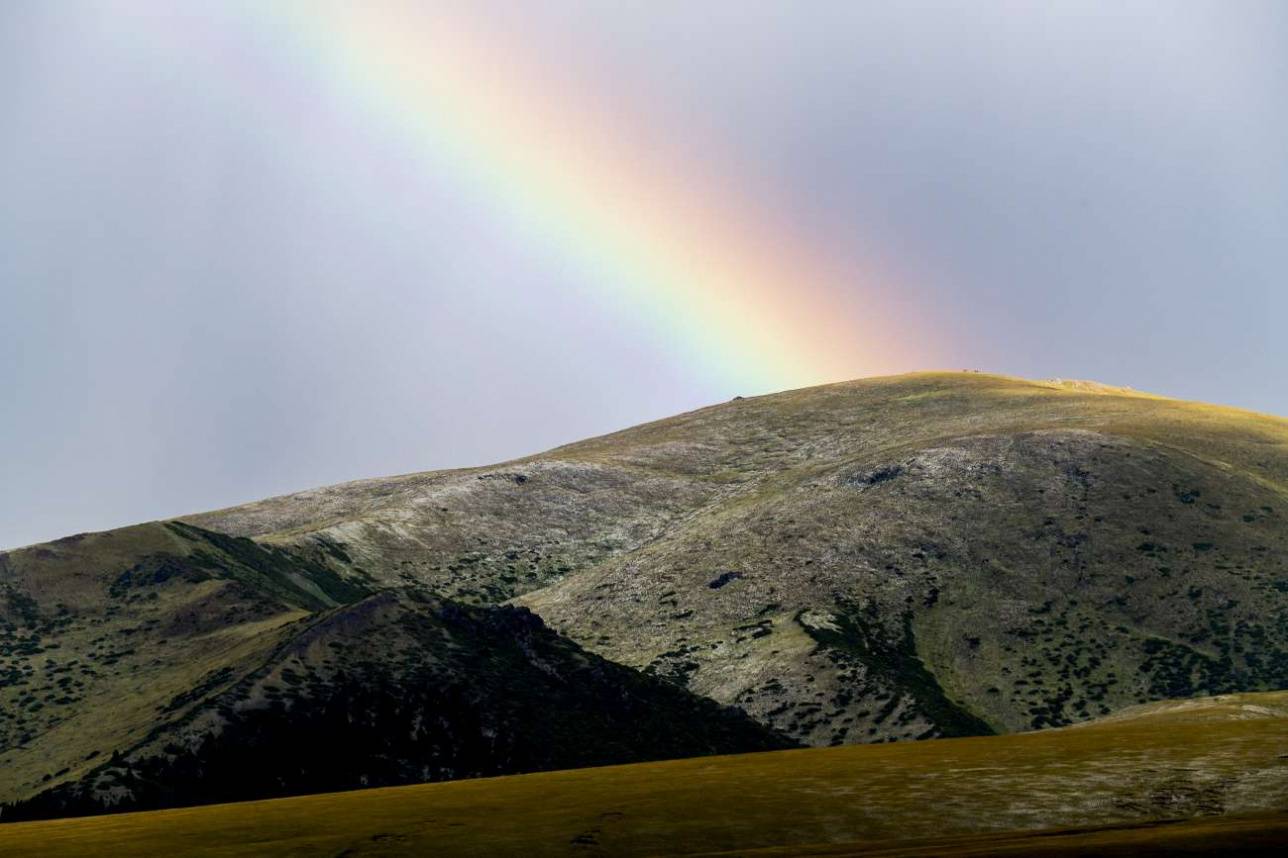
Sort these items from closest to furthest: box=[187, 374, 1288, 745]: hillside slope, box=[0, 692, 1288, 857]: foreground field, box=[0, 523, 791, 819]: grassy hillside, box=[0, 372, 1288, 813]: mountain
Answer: box=[0, 692, 1288, 857]: foreground field → box=[0, 523, 791, 819]: grassy hillside → box=[0, 372, 1288, 813]: mountain → box=[187, 374, 1288, 745]: hillside slope

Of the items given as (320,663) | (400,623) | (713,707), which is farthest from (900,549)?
(320,663)

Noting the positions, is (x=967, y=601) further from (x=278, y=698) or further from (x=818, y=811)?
(x=818, y=811)

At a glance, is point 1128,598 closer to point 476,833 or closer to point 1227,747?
point 1227,747

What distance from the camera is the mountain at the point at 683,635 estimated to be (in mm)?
107125

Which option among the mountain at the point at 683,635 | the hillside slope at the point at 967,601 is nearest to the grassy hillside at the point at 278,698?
the mountain at the point at 683,635

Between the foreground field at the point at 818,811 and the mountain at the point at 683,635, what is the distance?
2772cm

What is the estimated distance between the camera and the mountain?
107125 millimetres

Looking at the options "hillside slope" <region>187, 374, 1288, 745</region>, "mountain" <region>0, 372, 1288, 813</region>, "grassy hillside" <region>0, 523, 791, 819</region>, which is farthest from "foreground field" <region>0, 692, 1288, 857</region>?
"hillside slope" <region>187, 374, 1288, 745</region>

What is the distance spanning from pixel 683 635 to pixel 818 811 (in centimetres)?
10778

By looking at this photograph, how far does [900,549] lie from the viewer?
182 metres

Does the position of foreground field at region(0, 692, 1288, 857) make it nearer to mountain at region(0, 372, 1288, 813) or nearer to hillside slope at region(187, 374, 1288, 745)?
mountain at region(0, 372, 1288, 813)

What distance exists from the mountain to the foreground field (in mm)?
27719

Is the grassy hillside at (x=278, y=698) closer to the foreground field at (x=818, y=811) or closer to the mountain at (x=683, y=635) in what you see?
the mountain at (x=683, y=635)

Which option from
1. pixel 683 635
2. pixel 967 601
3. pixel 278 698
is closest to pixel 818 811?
pixel 278 698
